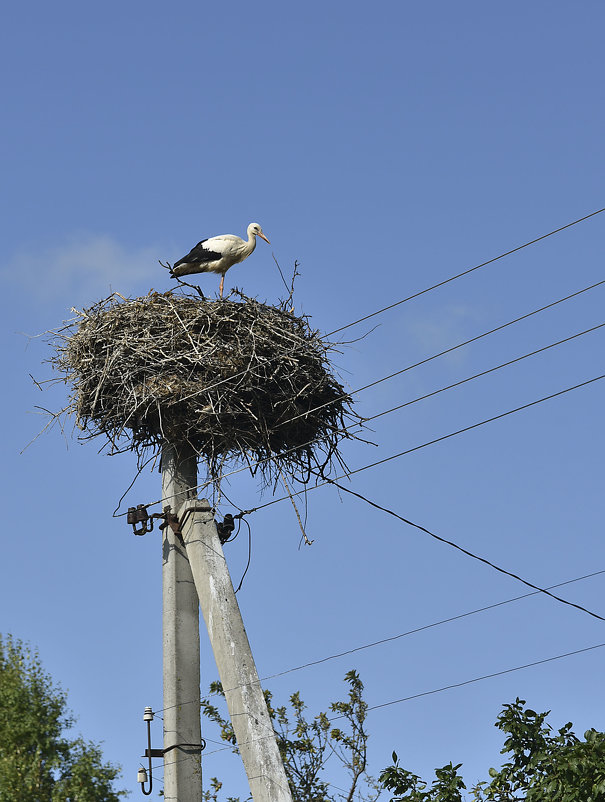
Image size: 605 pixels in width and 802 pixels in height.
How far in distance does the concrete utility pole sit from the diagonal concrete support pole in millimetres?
209

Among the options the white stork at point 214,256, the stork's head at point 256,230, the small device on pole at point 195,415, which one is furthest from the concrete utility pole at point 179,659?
the stork's head at point 256,230

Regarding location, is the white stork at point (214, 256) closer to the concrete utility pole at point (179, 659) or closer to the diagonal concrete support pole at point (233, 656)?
the concrete utility pole at point (179, 659)

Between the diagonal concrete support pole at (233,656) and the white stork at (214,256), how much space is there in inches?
136

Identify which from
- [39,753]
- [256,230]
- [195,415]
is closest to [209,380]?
[195,415]

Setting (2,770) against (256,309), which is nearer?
(256,309)

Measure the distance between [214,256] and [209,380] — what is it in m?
2.52

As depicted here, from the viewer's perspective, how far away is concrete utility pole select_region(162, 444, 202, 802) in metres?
7.71

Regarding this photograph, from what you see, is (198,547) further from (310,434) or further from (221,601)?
(310,434)

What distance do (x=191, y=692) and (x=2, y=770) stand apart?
589 inches

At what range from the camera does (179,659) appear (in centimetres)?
805

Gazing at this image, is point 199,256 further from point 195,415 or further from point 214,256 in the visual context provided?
point 195,415

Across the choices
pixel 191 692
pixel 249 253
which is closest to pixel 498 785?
pixel 191 692

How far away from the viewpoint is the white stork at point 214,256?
11266mm

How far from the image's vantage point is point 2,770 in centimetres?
2152
